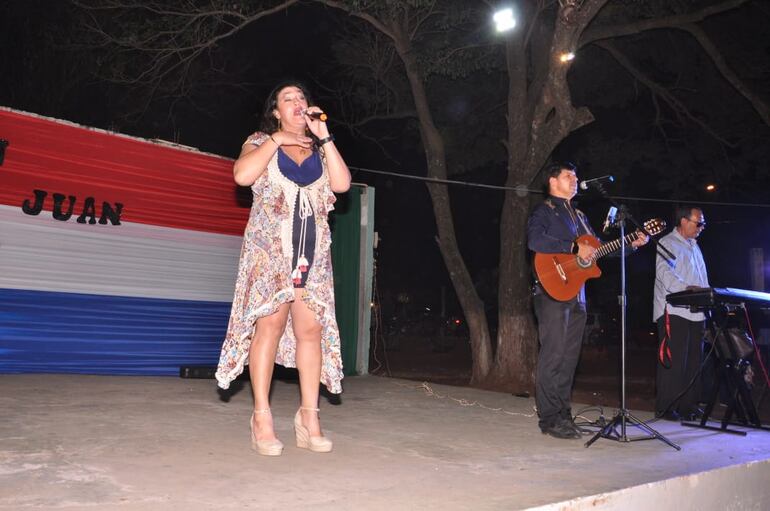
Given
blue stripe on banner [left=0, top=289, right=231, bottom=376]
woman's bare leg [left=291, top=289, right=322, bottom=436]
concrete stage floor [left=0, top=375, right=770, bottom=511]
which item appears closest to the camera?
concrete stage floor [left=0, top=375, right=770, bottom=511]

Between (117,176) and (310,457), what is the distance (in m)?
4.29

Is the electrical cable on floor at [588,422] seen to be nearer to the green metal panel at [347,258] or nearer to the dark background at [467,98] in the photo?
the green metal panel at [347,258]

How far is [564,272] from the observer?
4375 millimetres

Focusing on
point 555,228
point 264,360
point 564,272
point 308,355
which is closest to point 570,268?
point 564,272

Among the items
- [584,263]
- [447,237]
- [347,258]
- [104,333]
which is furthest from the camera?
[447,237]

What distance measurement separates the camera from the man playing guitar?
4.33m

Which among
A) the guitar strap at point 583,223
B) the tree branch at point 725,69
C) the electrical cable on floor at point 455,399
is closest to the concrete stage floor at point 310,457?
the electrical cable on floor at point 455,399

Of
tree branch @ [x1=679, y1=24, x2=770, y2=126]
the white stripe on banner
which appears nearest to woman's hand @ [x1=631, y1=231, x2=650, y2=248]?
the white stripe on banner

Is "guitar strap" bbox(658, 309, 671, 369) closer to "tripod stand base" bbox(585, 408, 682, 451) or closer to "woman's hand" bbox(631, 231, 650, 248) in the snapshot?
"tripod stand base" bbox(585, 408, 682, 451)

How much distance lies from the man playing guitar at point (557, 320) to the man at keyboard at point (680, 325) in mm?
1257

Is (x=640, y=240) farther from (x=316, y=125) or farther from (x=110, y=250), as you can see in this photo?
(x=110, y=250)

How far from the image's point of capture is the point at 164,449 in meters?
3.31

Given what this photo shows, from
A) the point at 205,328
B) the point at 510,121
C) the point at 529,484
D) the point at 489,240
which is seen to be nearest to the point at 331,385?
the point at 529,484

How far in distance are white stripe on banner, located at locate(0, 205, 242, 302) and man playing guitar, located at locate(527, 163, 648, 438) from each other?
3.80 m
